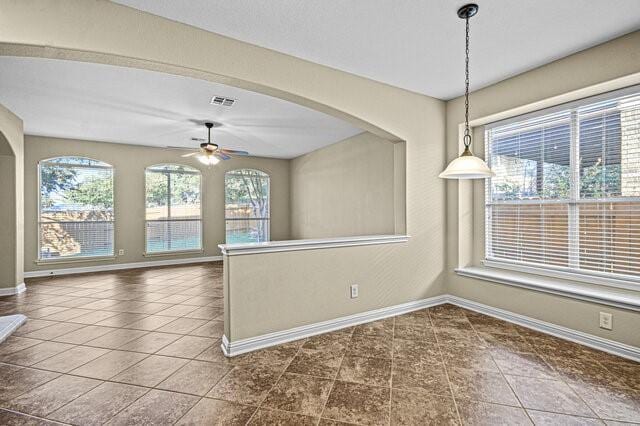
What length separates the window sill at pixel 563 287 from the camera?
2525mm

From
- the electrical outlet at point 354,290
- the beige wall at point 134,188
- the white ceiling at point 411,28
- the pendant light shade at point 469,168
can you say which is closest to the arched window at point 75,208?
the beige wall at point 134,188

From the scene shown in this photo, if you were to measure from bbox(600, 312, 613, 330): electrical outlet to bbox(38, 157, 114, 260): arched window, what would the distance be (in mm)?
7847

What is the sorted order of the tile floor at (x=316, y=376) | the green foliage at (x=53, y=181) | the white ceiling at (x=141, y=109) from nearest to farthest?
the tile floor at (x=316, y=376) → the white ceiling at (x=141, y=109) → the green foliage at (x=53, y=181)

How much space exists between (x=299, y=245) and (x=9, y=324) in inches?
127

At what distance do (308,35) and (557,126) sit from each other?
2.73 meters

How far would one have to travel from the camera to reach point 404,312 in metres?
3.65

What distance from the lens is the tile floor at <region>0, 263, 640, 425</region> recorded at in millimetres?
1847

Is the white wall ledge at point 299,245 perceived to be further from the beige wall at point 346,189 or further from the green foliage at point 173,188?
the green foliage at point 173,188

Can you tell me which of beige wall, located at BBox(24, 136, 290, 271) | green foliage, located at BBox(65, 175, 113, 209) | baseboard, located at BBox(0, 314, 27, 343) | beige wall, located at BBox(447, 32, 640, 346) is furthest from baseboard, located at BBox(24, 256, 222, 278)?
beige wall, located at BBox(447, 32, 640, 346)

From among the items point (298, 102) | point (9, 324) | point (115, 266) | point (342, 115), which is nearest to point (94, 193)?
point (115, 266)

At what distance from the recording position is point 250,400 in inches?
78.4

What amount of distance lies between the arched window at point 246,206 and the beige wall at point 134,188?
0.17 meters

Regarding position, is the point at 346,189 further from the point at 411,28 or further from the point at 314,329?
the point at 411,28

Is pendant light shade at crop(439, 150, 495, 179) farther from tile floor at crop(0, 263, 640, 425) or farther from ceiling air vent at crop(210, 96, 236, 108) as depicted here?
ceiling air vent at crop(210, 96, 236, 108)
